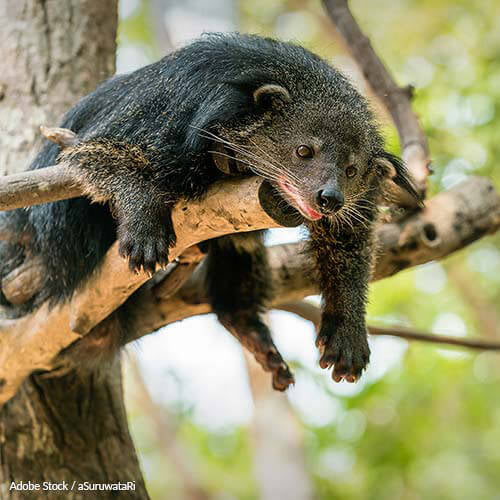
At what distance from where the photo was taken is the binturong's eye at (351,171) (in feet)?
10.1

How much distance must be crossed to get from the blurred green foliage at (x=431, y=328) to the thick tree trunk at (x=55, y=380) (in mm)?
2341

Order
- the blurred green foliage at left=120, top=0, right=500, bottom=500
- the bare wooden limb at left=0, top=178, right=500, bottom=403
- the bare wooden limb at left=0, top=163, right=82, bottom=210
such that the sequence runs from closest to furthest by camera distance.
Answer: the bare wooden limb at left=0, top=163, right=82, bottom=210
the bare wooden limb at left=0, top=178, right=500, bottom=403
the blurred green foliage at left=120, top=0, right=500, bottom=500

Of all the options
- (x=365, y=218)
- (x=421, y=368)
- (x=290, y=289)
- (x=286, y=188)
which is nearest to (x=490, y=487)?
(x=421, y=368)

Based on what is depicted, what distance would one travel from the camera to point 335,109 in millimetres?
3096

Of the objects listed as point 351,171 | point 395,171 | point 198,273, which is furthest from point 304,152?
point 198,273

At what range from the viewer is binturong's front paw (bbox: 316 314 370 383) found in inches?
130

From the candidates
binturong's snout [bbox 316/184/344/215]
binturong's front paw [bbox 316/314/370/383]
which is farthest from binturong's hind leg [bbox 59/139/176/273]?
binturong's front paw [bbox 316/314/370/383]

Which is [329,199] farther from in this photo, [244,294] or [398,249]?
[398,249]

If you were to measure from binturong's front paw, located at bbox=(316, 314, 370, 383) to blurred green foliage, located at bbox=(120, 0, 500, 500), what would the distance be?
8.95 feet

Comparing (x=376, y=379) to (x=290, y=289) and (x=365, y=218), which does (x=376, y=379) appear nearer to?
(x=290, y=289)

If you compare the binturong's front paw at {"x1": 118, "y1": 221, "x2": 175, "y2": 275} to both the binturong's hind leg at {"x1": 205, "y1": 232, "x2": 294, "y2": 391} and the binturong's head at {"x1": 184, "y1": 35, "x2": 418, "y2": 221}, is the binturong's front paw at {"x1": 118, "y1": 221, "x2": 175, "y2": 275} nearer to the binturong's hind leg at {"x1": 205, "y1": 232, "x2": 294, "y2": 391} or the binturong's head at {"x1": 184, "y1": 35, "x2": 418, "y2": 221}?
the binturong's head at {"x1": 184, "y1": 35, "x2": 418, "y2": 221}

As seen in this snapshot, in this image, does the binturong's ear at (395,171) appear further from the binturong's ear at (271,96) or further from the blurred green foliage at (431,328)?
the blurred green foliage at (431,328)

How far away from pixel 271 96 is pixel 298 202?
0.49 m

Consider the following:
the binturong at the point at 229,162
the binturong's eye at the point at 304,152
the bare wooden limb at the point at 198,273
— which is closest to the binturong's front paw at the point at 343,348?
the binturong at the point at 229,162
